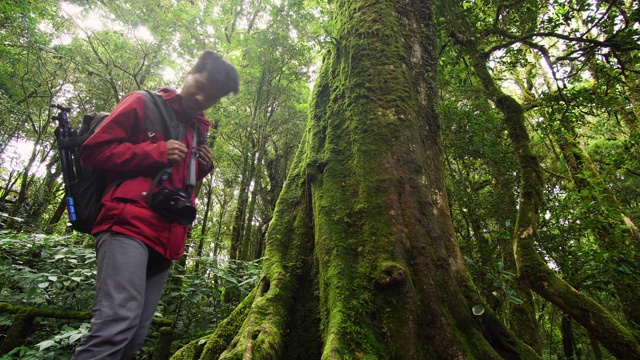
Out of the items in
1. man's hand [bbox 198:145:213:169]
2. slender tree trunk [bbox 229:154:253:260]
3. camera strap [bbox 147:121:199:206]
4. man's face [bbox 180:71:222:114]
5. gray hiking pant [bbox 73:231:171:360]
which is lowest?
gray hiking pant [bbox 73:231:171:360]

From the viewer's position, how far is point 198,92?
2166 mm

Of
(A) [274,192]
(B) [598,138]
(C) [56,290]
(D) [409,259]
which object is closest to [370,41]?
(D) [409,259]

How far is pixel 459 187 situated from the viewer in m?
7.00

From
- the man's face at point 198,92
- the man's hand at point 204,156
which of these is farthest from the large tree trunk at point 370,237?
the man's face at point 198,92

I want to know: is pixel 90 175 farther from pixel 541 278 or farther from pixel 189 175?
pixel 541 278

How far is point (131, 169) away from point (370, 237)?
62.1 inches

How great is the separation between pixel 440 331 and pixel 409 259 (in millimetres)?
476

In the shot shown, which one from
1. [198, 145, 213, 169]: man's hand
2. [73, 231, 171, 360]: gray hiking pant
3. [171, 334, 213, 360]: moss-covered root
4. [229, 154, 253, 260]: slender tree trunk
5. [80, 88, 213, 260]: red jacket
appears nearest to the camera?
[73, 231, 171, 360]: gray hiking pant

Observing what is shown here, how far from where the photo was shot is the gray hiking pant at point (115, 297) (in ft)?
4.82

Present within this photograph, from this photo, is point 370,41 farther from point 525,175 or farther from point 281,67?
point 281,67

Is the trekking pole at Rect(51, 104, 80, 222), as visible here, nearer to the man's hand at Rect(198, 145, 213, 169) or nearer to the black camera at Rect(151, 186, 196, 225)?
the black camera at Rect(151, 186, 196, 225)

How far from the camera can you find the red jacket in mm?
1709

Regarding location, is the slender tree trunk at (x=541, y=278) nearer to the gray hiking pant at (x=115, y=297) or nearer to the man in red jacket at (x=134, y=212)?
the man in red jacket at (x=134, y=212)

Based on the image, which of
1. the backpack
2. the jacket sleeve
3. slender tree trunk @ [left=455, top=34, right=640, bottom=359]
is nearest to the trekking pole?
the backpack
